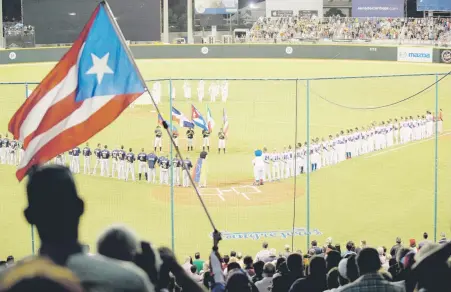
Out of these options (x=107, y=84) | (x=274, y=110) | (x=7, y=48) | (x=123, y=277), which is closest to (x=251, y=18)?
(x=7, y=48)

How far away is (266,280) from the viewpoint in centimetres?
918

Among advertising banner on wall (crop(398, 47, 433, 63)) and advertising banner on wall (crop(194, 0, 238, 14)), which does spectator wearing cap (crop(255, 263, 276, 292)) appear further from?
advertising banner on wall (crop(194, 0, 238, 14))

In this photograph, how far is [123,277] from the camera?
115 inches

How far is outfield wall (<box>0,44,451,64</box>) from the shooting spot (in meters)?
58.2

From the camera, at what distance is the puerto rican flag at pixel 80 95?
8.77m

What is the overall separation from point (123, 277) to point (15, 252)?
16.4m

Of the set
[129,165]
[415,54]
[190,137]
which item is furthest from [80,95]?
[415,54]

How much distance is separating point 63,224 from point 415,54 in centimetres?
5737

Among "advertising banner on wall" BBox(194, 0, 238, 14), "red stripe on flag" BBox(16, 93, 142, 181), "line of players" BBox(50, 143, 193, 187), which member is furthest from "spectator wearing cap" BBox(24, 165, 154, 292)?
"advertising banner on wall" BBox(194, 0, 238, 14)

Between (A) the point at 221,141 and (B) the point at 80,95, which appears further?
(A) the point at 221,141

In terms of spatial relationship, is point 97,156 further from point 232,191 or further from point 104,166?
point 232,191

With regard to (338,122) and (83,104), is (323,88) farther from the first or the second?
(83,104)

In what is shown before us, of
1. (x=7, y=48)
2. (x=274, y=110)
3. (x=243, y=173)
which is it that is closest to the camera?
(x=243, y=173)

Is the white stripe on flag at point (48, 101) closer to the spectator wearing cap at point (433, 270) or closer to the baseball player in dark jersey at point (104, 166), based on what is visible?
the spectator wearing cap at point (433, 270)
